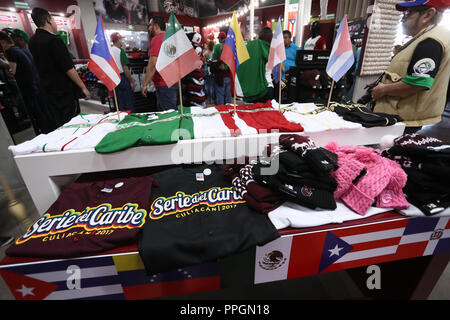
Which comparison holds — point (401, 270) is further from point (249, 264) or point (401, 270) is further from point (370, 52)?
point (370, 52)

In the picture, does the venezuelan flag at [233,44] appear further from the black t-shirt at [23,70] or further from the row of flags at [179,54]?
the black t-shirt at [23,70]

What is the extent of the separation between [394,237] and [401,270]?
468 millimetres

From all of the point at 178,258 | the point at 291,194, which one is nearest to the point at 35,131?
the point at 178,258

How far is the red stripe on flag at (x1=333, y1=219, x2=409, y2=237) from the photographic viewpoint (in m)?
0.91

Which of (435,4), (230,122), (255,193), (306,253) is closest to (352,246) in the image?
(306,253)

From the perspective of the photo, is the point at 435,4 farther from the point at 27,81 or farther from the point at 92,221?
the point at 27,81

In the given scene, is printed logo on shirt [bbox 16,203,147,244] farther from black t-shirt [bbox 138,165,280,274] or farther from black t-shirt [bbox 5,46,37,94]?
black t-shirt [bbox 5,46,37,94]

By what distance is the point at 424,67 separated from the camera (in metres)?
1.36

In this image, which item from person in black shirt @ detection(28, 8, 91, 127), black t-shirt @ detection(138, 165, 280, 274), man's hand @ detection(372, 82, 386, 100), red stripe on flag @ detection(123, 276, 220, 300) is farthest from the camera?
person in black shirt @ detection(28, 8, 91, 127)

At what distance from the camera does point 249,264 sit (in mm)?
910

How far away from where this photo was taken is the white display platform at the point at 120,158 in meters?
1.21

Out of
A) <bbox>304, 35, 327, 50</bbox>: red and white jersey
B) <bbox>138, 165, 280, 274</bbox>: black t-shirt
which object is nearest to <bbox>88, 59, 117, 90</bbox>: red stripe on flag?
<bbox>138, 165, 280, 274</bbox>: black t-shirt

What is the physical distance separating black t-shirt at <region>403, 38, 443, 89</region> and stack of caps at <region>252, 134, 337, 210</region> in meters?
1.00

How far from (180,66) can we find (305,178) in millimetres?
1105
